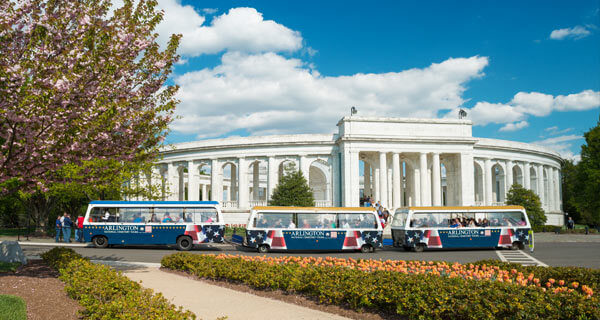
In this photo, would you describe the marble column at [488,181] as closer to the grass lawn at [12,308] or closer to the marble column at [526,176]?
the marble column at [526,176]

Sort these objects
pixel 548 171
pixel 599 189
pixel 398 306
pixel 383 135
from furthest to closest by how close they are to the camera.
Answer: pixel 548 171, pixel 383 135, pixel 599 189, pixel 398 306

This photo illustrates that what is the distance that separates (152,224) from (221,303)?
16.3 meters

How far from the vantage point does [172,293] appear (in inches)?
418

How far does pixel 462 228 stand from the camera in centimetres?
2419

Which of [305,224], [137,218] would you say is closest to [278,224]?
[305,224]

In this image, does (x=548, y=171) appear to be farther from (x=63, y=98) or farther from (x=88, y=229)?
(x=63, y=98)

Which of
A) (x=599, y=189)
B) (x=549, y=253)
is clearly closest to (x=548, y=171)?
(x=599, y=189)

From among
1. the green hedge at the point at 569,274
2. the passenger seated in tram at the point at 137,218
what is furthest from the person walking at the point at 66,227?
the green hedge at the point at 569,274

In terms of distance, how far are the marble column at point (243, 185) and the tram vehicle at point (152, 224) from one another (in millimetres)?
26018

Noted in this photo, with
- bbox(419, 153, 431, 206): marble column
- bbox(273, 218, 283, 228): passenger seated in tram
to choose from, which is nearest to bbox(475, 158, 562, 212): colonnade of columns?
bbox(419, 153, 431, 206): marble column

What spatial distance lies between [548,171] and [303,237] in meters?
52.9

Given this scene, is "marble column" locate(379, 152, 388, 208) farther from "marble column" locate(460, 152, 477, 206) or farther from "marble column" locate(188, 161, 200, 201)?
"marble column" locate(188, 161, 200, 201)

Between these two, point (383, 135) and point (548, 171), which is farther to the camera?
point (548, 171)

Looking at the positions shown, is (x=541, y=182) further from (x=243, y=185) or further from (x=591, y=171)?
(x=243, y=185)
